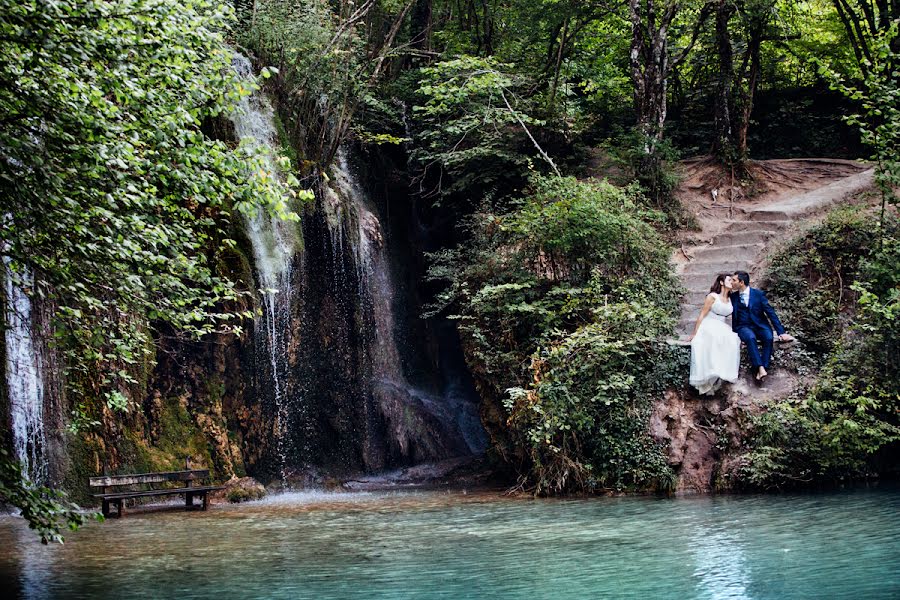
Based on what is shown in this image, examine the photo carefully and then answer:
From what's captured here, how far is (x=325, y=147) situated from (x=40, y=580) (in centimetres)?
1340

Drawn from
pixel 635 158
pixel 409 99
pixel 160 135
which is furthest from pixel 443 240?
pixel 160 135

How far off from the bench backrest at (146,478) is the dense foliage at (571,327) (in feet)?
17.3

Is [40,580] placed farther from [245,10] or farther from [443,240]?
[443,240]

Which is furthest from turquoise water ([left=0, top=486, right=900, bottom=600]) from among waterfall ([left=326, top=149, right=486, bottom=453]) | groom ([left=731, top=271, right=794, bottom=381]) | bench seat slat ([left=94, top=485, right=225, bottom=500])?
waterfall ([left=326, top=149, right=486, bottom=453])

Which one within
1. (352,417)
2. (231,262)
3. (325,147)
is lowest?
(352,417)

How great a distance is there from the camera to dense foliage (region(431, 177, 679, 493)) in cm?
1402

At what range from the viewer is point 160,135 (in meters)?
7.32

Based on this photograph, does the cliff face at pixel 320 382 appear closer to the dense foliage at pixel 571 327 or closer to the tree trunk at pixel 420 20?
the dense foliage at pixel 571 327

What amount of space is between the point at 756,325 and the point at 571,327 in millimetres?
3363

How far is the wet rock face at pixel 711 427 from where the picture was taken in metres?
13.3

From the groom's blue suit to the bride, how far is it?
19 cm

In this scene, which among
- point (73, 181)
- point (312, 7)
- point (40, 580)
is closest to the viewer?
point (73, 181)

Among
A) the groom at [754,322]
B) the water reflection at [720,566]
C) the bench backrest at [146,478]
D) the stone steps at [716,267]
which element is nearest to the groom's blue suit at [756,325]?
the groom at [754,322]

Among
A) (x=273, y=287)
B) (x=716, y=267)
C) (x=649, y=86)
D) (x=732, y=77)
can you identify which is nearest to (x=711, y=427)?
(x=716, y=267)
